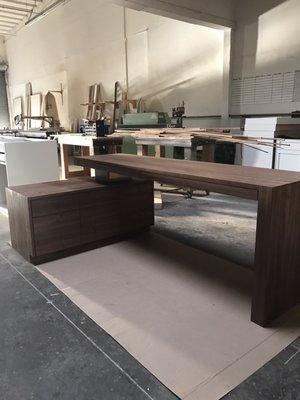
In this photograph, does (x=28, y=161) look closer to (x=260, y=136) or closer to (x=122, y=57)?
(x=260, y=136)

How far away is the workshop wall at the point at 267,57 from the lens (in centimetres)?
416

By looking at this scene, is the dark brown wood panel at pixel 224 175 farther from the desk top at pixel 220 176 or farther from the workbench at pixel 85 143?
the workbench at pixel 85 143

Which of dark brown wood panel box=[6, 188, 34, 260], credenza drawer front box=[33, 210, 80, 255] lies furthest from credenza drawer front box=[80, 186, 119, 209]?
dark brown wood panel box=[6, 188, 34, 260]


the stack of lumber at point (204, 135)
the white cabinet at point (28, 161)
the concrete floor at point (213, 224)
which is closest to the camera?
the concrete floor at point (213, 224)

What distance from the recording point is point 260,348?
1417mm

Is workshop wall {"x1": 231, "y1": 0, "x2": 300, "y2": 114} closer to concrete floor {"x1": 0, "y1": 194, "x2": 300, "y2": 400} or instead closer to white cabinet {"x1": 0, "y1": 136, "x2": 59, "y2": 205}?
white cabinet {"x1": 0, "y1": 136, "x2": 59, "y2": 205}

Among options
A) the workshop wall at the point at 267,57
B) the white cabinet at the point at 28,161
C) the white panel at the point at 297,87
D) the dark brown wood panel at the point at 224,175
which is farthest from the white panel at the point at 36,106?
the dark brown wood panel at the point at 224,175

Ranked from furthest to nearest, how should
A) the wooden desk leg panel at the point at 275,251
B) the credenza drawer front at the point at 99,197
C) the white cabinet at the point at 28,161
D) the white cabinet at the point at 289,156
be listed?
1. the white cabinet at the point at 289,156
2. the white cabinet at the point at 28,161
3. the credenza drawer front at the point at 99,197
4. the wooden desk leg panel at the point at 275,251

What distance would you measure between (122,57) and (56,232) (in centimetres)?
537

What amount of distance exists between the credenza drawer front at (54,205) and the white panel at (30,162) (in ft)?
4.23

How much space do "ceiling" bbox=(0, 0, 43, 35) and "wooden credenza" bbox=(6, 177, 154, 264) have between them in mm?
7420

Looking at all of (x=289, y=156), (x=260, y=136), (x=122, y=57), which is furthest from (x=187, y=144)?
(x=122, y=57)

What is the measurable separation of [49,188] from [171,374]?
Result: 1.56 m

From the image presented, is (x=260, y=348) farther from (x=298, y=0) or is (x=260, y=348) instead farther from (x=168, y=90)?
(x=168, y=90)
